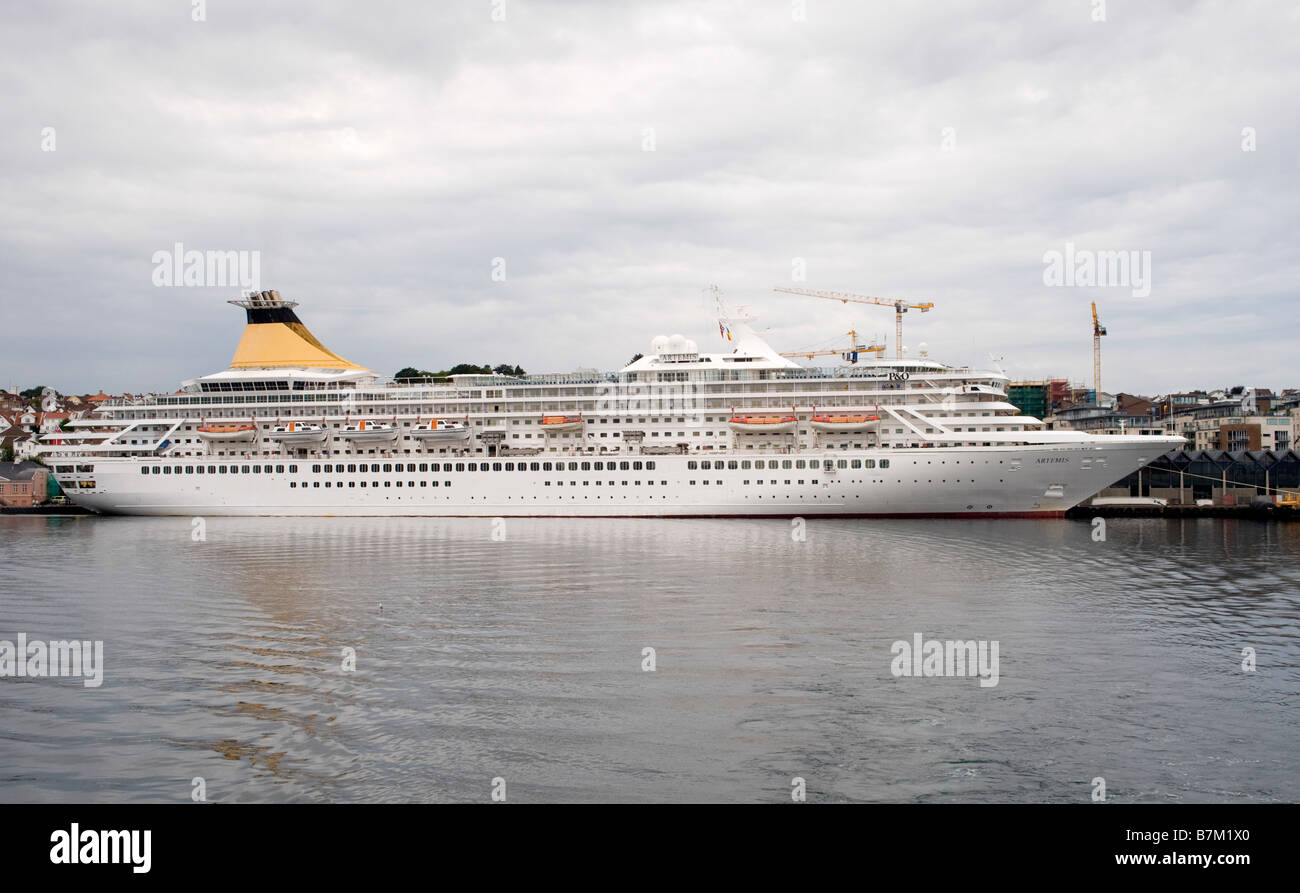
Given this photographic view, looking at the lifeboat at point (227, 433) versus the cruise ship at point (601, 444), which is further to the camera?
the lifeboat at point (227, 433)

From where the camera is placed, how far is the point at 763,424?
4644 centimetres

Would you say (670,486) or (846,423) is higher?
(846,423)

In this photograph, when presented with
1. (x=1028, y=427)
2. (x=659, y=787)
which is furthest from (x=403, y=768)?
(x=1028, y=427)

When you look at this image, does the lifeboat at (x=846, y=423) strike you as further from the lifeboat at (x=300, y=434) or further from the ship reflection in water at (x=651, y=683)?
the lifeboat at (x=300, y=434)

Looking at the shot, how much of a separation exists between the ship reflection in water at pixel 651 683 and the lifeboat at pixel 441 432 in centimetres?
2083

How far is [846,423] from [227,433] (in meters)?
35.3

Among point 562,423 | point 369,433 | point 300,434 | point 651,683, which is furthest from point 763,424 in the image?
point 651,683

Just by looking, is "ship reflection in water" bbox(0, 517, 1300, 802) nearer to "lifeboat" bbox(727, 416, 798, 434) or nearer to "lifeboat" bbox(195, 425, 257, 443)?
"lifeboat" bbox(727, 416, 798, 434)

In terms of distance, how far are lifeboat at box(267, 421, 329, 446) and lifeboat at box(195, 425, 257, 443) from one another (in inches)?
48.8

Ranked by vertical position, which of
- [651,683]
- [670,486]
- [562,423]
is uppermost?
[562,423]

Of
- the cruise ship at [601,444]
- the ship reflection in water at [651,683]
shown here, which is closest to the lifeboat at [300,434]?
the cruise ship at [601,444]

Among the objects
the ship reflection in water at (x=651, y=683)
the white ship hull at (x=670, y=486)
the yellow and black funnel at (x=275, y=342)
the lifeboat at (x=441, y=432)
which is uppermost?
the yellow and black funnel at (x=275, y=342)

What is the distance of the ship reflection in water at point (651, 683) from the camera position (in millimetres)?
11289

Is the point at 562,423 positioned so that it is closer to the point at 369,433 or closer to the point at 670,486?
the point at 670,486
